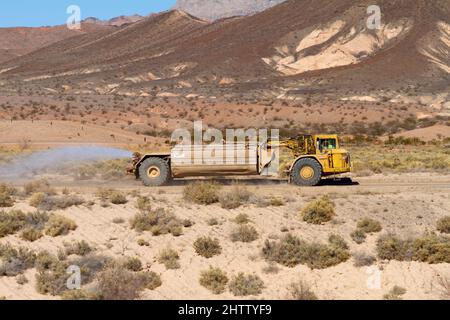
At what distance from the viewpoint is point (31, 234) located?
15.7 m

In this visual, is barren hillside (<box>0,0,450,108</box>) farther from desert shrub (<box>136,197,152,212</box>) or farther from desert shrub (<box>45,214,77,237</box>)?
desert shrub (<box>45,214,77,237</box>)

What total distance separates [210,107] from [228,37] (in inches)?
2678

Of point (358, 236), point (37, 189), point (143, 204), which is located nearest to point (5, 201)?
point (37, 189)

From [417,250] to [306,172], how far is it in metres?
8.10

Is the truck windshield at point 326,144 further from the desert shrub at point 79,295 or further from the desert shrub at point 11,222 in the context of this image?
the desert shrub at point 79,295

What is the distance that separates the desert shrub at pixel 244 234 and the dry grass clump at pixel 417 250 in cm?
278

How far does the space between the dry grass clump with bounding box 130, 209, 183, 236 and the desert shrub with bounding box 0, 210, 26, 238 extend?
2.59m

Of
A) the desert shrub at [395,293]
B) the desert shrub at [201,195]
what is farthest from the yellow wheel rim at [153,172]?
the desert shrub at [395,293]

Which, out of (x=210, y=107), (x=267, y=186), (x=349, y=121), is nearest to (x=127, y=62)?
(x=210, y=107)

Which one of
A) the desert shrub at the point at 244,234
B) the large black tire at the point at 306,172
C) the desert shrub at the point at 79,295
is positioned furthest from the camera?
the large black tire at the point at 306,172

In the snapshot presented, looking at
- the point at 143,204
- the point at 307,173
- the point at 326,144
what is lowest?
the point at 143,204

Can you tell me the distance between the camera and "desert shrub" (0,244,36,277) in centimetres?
1377

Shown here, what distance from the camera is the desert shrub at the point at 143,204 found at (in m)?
18.0

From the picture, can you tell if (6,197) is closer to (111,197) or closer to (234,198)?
(111,197)
